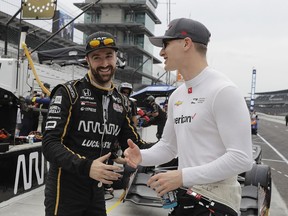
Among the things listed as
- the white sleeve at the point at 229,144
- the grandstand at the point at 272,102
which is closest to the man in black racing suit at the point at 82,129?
the white sleeve at the point at 229,144

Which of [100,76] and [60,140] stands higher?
[100,76]

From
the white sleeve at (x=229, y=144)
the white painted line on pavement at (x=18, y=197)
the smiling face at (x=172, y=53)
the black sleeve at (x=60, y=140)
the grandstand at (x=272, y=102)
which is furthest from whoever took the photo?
the grandstand at (x=272, y=102)

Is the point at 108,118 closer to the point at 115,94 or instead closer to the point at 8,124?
the point at 115,94

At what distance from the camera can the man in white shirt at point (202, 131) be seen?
164 centimetres

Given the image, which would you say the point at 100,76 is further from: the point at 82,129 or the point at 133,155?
the point at 133,155

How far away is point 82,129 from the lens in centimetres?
223

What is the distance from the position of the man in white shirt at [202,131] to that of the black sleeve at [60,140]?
0.29 meters

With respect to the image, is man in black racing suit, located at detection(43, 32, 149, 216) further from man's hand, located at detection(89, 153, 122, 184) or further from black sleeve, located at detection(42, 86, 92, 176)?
man's hand, located at detection(89, 153, 122, 184)

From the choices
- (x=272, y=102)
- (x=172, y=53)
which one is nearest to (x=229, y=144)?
(x=172, y=53)

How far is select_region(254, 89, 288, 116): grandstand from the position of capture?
359ft

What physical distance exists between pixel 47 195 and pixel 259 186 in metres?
3.26

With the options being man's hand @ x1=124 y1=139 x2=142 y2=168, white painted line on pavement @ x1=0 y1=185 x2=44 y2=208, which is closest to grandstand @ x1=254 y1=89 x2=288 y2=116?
white painted line on pavement @ x1=0 y1=185 x2=44 y2=208

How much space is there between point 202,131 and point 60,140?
0.90 meters

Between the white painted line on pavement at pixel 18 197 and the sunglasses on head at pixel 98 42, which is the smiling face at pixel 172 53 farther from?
the white painted line on pavement at pixel 18 197
